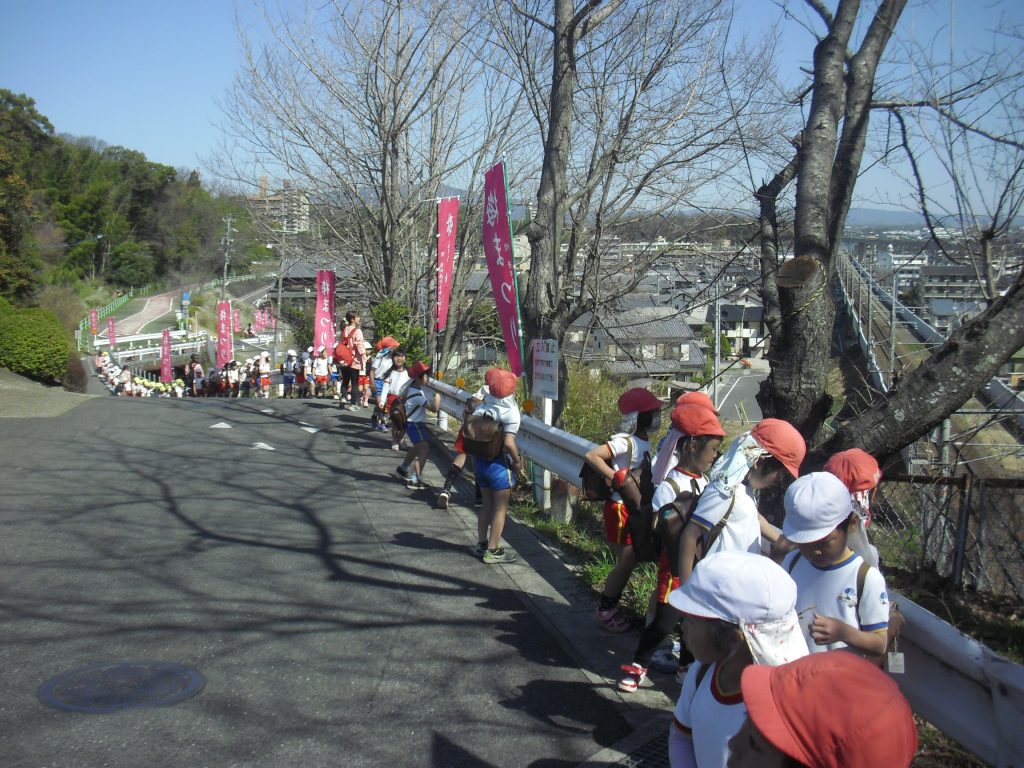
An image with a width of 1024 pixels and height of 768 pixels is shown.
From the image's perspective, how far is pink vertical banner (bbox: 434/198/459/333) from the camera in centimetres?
1468

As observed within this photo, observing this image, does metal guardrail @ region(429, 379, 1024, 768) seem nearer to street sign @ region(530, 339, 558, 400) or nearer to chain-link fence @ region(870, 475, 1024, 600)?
chain-link fence @ region(870, 475, 1024, 600)

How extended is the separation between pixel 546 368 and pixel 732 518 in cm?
533

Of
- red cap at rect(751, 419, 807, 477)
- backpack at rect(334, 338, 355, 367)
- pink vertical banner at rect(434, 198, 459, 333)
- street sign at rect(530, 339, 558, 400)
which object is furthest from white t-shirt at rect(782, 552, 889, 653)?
backpack at rect(334, 338, 355, 367)

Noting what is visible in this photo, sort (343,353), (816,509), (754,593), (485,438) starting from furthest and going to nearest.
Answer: (343,353) → (485,438) → (816,509) → (754,593)

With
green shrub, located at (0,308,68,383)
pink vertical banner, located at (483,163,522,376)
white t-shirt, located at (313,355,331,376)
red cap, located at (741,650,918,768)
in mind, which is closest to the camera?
red cap, located at (741,650,918,768)

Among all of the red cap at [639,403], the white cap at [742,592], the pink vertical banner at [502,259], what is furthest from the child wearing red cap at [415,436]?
the white cap at [742,592]

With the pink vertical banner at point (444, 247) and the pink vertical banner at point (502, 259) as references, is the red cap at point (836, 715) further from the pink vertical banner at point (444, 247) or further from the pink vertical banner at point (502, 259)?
the pink vertical banner at point (444, 247)

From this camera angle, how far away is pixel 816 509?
2916 mm

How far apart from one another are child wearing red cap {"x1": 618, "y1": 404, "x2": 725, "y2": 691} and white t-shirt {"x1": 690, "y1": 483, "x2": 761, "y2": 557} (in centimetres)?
34

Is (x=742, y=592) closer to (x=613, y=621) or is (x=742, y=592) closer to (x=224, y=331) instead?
(x=613, y=621)

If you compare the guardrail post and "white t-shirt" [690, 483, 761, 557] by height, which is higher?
"white t-shirt" [690, 483, 761, 557]

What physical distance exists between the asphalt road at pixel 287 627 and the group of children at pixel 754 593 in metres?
0.68

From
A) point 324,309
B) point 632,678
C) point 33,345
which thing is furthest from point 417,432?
point 33,345

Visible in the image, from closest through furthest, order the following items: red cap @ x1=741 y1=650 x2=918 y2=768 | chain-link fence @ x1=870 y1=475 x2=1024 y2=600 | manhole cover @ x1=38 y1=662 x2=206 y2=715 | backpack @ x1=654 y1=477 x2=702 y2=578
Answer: red cap @ x1=741 y1=650 x2=918 y2=768 < manhole cover @ x1=38 y1=662 x2=206 y2=715 < backpack @ x1=654 y1=477 x2=702 y2=578 < chain-link fence @ x1=870 y1=475 x2=1024 y2=600
